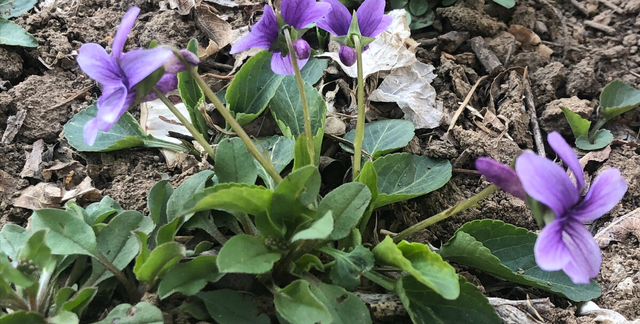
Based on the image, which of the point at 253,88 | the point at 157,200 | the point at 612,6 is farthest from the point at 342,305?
the point at 612,6

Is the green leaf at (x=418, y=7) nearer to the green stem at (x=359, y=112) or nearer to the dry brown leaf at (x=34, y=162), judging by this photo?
the green stem at (x=359, y=112)

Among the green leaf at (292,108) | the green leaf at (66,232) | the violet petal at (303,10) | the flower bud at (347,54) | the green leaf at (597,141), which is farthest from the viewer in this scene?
the green leaf at (597,141)

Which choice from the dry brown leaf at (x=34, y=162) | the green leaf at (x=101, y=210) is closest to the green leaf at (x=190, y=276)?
the green leaf at (x=101, y=210)

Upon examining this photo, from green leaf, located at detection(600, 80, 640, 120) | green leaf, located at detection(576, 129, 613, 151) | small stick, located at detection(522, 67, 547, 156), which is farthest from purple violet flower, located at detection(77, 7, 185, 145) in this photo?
green leaf, located at detection(600, 80, 640, 120)

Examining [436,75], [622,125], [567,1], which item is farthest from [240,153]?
[567,1]

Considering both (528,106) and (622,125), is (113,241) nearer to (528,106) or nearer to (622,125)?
(528,106)

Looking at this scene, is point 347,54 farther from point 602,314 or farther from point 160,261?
point 602,314
